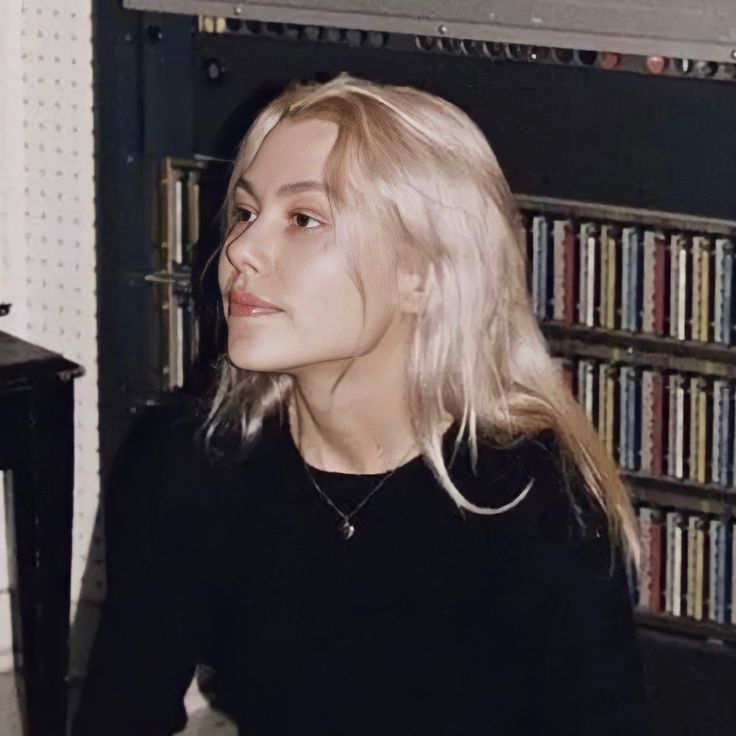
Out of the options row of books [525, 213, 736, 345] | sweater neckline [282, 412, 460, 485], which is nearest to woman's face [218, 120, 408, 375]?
sweater neckline [282, 412, 460, 485]

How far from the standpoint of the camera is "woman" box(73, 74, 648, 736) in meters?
1.63

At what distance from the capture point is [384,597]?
1.72 metres

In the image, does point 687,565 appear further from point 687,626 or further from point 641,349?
point 641,349

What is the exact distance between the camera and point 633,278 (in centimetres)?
224

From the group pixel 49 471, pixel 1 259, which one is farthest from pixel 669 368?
pixel 1 259

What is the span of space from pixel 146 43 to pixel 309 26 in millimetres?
280

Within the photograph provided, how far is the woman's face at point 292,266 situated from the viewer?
1.63 metres

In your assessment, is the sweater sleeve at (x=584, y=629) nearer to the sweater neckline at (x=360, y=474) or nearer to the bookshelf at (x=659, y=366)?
the sweater neckline at (x=360, y=474)

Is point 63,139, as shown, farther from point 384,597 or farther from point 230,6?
point 384,597

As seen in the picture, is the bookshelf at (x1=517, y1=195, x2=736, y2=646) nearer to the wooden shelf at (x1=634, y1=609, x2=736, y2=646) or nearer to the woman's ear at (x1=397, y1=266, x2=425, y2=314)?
the wooden shelf at (x1=634, y1=609, x2=736, y2=646)

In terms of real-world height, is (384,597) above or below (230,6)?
below

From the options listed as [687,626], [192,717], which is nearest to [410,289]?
[687,626]

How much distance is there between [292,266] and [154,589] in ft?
1.28

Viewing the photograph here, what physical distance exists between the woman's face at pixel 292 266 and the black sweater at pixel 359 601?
17cm
